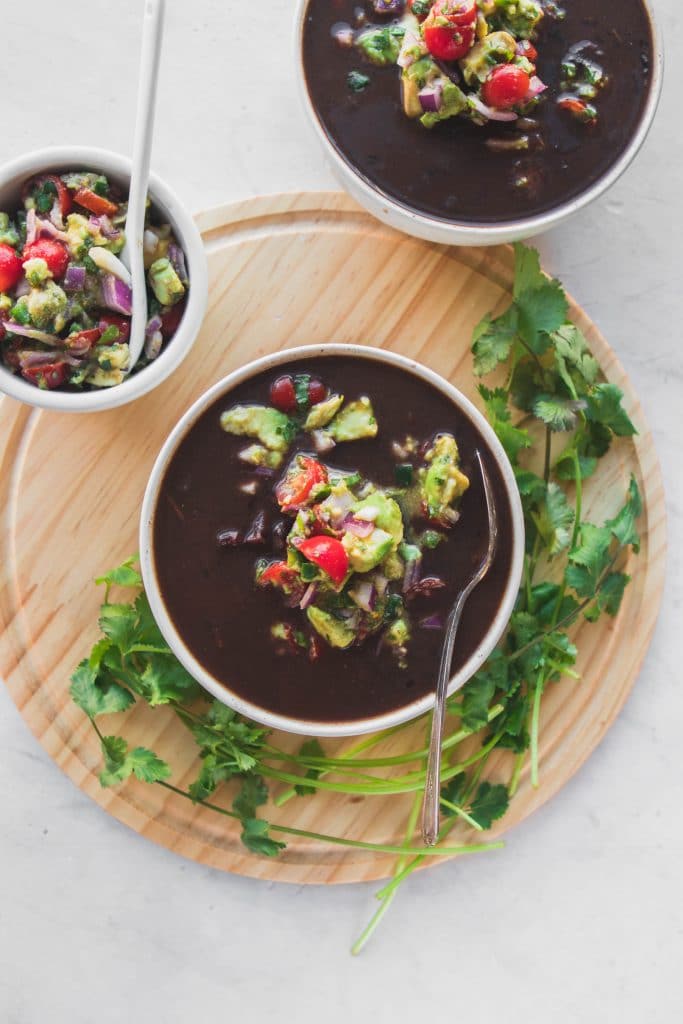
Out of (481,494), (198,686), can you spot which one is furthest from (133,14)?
(198,686)

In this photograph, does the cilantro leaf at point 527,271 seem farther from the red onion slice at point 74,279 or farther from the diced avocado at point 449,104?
the red onion slice at point 74,279

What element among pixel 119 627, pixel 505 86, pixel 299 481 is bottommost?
pixel 119 627

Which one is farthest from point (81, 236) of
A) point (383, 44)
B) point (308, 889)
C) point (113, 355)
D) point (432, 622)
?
point (308, 889)

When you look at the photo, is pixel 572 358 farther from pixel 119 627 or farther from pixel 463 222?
pixel 119 627

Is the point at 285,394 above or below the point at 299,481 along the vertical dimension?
above

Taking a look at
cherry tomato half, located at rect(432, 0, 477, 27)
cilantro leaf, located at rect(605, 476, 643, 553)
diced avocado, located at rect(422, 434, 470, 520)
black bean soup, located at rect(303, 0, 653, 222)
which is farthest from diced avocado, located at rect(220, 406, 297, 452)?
cherry tomato half, located at rect(432, 0, 477, 27)

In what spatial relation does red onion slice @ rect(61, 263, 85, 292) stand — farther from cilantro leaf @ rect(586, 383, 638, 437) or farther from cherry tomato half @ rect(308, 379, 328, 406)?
cilantro leaf @ rect(586, 383, 638, 437)

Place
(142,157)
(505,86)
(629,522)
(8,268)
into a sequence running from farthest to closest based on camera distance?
(629,522), (505,86), (8,268), (142,157)
